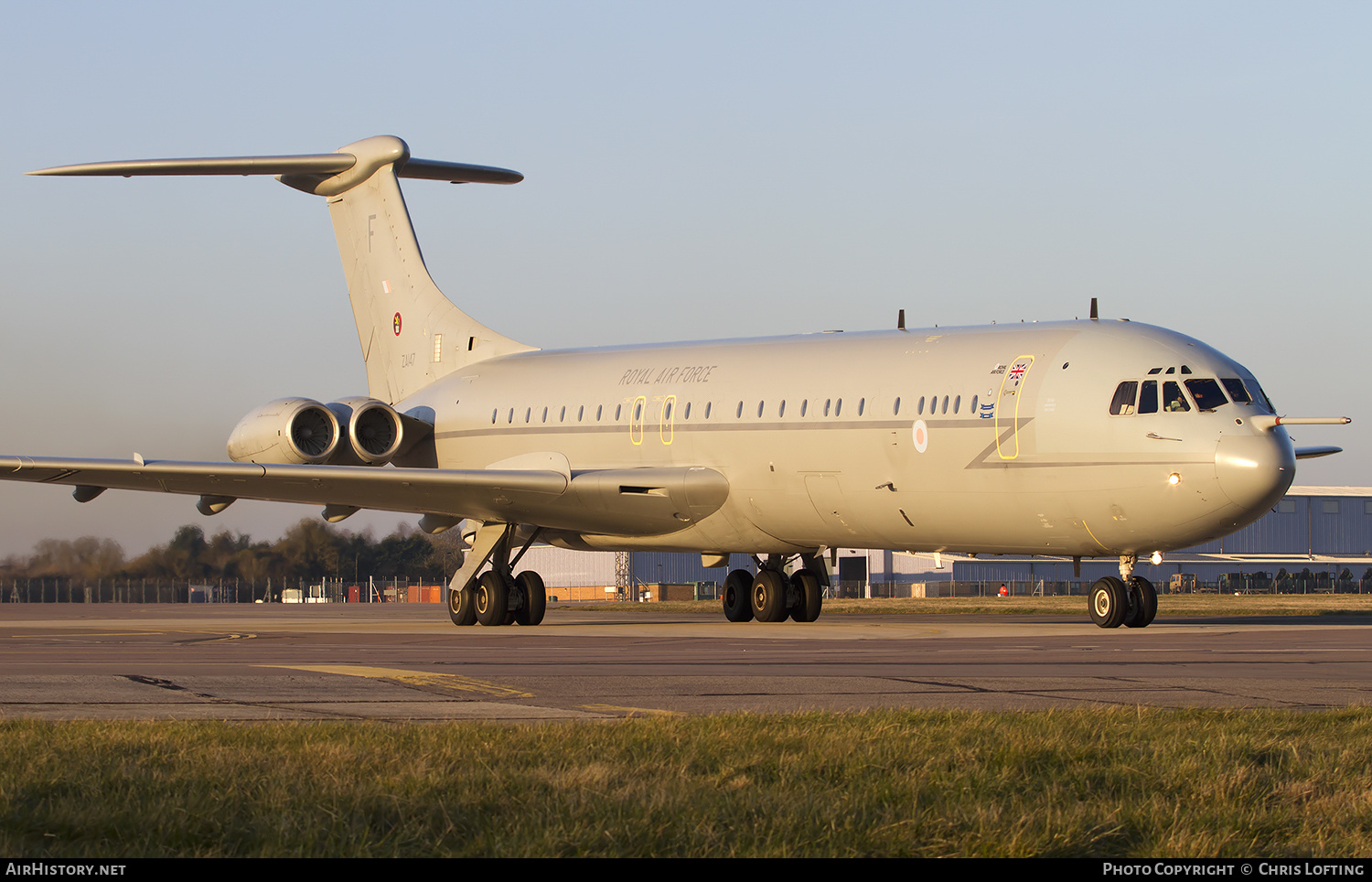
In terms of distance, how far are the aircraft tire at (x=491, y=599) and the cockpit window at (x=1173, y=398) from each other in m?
11.4

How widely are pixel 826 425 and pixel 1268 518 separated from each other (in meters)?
62.7

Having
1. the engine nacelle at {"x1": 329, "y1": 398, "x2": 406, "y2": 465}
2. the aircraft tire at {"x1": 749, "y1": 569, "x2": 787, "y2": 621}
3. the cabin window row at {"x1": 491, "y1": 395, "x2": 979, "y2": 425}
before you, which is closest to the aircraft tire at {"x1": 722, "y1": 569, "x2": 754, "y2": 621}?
the aircraft tire at {"x1": 749, "y1": 569, "x2": 787, "y2": 621}

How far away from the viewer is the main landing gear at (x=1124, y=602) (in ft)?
70.5

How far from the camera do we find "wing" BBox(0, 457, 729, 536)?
23516 millimetres

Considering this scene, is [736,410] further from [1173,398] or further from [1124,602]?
[1173,398]

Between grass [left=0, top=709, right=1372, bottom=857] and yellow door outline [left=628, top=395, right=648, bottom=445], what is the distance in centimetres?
1757

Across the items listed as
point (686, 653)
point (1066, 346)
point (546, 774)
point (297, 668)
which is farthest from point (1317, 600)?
point (546, 774)

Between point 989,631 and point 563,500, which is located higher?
point 563,500

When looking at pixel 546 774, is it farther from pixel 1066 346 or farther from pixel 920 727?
pixel 1066 346

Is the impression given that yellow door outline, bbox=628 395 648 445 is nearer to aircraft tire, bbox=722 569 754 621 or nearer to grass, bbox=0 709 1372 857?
aircraft tire, bbox=722 569 754 621

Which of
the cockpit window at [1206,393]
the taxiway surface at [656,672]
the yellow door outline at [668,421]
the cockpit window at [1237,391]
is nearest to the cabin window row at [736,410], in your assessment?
the yellow door outline at [668,421]

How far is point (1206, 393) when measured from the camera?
20375 mm
